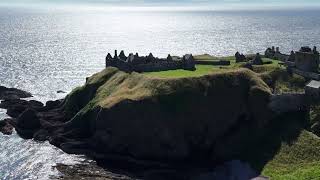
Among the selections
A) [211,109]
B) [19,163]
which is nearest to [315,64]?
[211,109]

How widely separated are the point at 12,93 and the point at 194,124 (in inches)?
2016

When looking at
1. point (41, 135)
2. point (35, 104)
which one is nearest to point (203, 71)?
point (41, 135)

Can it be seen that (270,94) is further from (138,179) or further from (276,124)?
(138,179)

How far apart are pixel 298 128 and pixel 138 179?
26.2 metres

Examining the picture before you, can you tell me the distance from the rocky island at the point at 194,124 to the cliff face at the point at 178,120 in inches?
5.9

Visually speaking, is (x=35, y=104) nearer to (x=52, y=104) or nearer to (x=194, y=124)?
(x=52, y=104)

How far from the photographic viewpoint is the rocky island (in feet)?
258

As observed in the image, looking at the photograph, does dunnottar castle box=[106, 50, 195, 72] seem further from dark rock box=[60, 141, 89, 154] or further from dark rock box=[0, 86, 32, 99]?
dark rock box=[0, 86, 32, 99]

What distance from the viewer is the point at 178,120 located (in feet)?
268

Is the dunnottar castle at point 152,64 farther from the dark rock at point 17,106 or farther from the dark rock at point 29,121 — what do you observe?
the dark rock at point 29,121

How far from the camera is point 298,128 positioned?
267ft

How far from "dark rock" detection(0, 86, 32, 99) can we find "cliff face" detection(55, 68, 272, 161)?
3096 centimetres

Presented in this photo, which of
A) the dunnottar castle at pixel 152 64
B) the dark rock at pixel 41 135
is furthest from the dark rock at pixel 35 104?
the dunnottar castle at pixel 152 64

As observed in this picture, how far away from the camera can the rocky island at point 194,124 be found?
258ft
